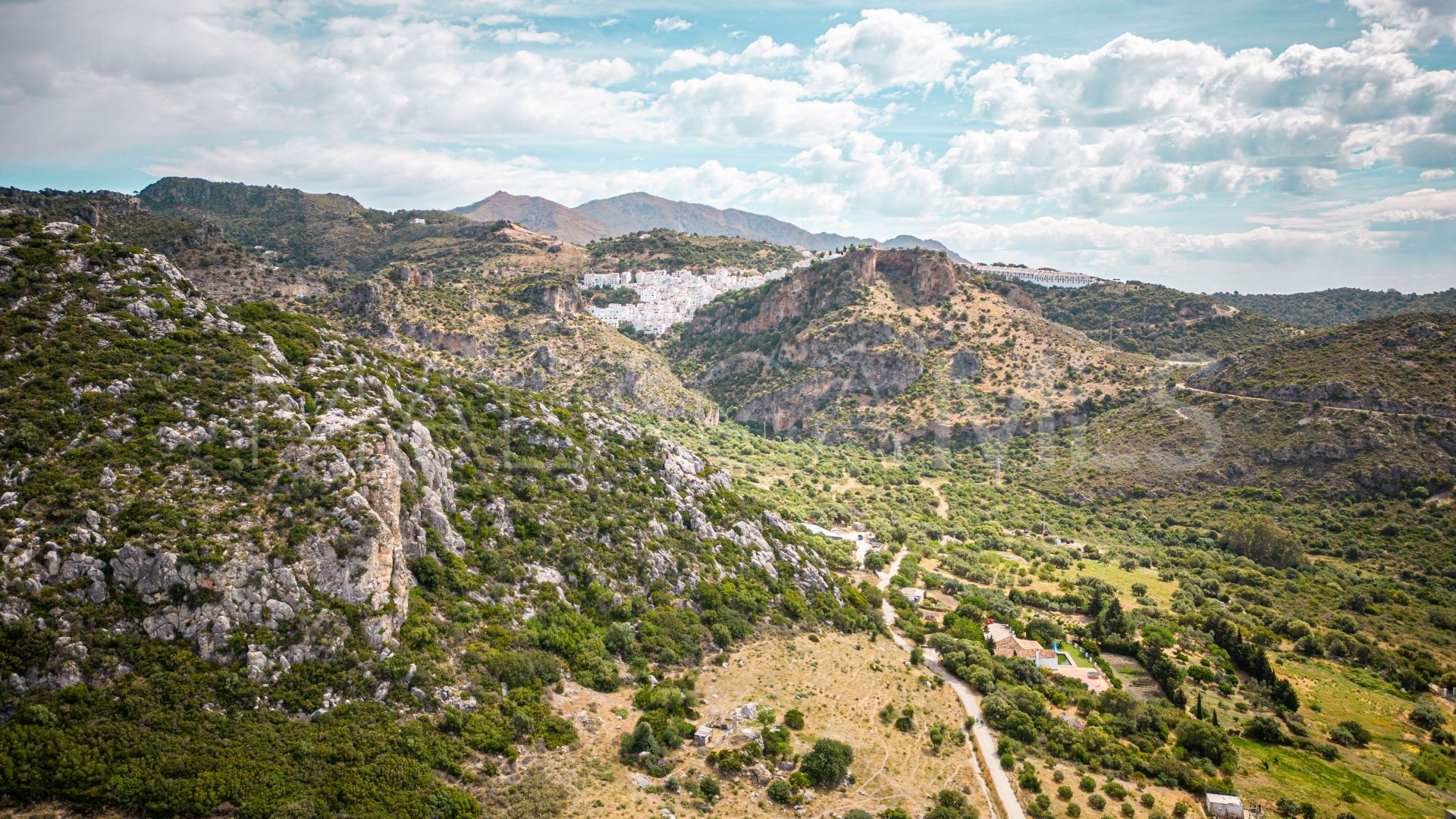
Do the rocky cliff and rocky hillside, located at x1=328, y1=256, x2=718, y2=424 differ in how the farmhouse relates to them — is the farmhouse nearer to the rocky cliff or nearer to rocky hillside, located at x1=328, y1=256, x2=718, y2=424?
the rocky cliff

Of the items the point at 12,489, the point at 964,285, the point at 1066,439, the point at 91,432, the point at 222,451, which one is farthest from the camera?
the point at 964,285

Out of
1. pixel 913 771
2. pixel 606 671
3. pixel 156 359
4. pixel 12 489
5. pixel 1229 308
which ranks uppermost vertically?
pixel 1229 308

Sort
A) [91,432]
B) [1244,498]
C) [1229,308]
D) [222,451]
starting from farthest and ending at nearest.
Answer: [1229,308] → [1244,498] → [222,451] → [91,432]

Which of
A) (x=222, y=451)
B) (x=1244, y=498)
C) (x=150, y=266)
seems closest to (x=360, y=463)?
(x=222, y=451)

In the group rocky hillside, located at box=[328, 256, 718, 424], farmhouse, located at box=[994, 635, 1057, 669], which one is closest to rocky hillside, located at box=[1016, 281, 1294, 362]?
rocky hillside, located at box=[328, 256, 718, 424]

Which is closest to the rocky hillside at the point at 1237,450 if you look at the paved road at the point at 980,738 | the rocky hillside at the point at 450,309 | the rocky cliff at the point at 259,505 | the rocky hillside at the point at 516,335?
the paved road at the point at 980,738

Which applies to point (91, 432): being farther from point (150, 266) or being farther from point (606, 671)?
point (606, 671)

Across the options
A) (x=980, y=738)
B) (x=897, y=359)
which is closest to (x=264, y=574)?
(x=980, y=738)
